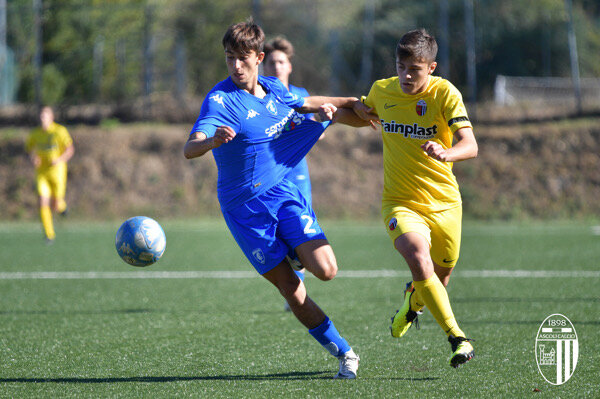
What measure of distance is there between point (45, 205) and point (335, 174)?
25.6 ft

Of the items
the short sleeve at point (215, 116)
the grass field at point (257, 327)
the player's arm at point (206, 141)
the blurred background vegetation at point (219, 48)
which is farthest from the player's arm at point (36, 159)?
the player's arm at point (206, 141)

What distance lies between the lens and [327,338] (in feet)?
14.0

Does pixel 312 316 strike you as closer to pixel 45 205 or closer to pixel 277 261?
pixel 277 261

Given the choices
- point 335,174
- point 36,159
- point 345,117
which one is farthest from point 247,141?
point 335,174

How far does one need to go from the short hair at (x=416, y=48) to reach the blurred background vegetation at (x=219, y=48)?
1330 centimetres

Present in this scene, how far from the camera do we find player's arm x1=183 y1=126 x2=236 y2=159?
3.83m

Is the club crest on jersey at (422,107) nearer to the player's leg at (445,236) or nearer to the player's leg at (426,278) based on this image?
the player's leg at (445,236)

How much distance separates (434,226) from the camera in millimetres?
4445

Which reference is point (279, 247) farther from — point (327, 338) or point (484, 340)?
point (484, 340)

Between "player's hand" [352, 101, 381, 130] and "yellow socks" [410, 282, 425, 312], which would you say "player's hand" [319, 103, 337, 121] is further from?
"yellow socks" [410, 282, 425, 312]

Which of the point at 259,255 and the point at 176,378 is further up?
the point at 259,255

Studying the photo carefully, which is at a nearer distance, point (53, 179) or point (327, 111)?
point (327, 111)

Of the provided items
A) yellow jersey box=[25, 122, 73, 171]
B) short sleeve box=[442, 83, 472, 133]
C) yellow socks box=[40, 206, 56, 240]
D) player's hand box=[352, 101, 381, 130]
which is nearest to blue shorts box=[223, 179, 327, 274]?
player's hand box=[352, 101, 381, 130]

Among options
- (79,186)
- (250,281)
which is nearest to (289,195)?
(250,281)
